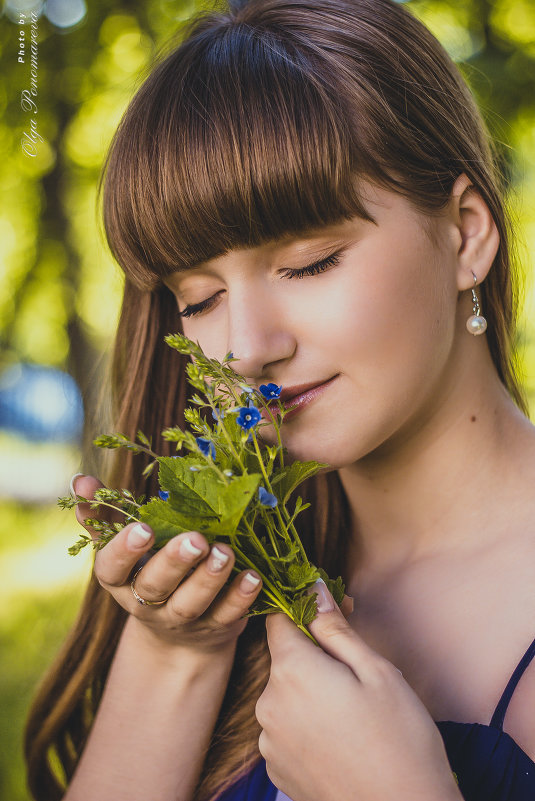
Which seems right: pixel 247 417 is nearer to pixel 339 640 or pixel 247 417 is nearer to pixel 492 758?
pixel 339 640

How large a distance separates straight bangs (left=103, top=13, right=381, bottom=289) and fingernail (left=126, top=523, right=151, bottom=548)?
2.33 feet

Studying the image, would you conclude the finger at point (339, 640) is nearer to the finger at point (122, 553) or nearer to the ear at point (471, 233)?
the finger at point (122, 553)

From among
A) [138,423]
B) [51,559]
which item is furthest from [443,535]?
[51,559]

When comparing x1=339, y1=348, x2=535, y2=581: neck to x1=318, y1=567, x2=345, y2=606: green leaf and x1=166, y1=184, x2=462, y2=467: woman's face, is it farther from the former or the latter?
x1=318, y1=567, x2=345, y2=606: green leaf

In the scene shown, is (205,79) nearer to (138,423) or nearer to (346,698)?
(138,423)

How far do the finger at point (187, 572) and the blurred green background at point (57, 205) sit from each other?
362 cm

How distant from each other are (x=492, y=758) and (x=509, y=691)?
139 millimetres

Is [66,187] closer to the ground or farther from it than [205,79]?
farther from it

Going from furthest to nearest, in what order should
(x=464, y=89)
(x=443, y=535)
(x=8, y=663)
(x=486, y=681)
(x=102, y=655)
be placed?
(x=8, y=663) → (x=102, y=655) → (x=464, y=89) → (x=443, y=535) → (x=486, y=681)

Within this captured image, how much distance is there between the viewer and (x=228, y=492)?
1188 millimetres

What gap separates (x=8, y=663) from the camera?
6.36m

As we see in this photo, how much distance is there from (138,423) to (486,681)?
4.55 feet

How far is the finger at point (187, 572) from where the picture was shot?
1272 mm

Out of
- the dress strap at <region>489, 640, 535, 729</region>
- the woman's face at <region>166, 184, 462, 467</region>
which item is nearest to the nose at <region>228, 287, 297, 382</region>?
the woman's face at <region>166, 184, 462, 467</region>
